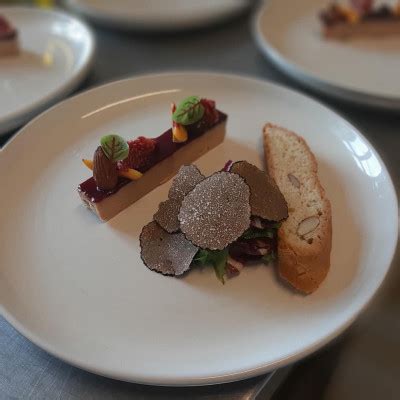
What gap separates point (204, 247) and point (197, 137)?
44cm

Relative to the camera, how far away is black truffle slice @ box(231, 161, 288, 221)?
3.54 ft

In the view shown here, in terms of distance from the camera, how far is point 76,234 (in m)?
1.16

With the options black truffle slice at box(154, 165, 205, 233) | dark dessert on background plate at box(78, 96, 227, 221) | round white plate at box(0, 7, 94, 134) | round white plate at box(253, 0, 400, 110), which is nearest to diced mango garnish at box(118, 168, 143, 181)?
dark dessert on background plate at box(78, 96, 227, 221)

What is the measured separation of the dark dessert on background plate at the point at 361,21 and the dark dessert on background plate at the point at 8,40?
A: 130 cm

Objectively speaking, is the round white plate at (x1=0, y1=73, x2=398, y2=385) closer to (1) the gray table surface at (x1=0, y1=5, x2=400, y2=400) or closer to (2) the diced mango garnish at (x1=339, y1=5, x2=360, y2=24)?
(1) the gray table surface at (x1=0, y1=5, x2=400, y2=400)

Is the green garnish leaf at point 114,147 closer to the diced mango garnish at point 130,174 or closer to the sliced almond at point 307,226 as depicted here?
the diced mango garnish at point 130,174

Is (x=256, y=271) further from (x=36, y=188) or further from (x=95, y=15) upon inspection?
(x=95, y=15)

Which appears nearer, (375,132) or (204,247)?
(204,247)

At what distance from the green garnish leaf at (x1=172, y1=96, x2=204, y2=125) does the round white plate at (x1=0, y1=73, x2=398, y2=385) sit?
151 mm

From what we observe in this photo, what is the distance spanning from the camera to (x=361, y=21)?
191cm

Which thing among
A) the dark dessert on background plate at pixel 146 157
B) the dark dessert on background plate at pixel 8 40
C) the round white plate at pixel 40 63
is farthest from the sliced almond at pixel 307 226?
the dark dessert on background plate at pixel 8 40

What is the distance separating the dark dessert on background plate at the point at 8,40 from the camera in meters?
1.78

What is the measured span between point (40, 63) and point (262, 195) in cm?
118

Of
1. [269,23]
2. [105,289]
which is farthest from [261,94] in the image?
[105,289]
